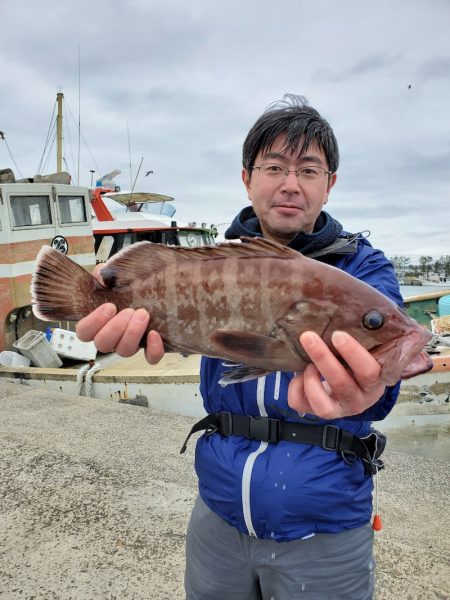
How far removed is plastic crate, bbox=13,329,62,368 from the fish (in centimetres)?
803

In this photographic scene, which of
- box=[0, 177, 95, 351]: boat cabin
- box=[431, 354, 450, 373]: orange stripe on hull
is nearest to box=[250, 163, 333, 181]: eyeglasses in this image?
box=[431, 354, 450, 373]: orange stripe on hull

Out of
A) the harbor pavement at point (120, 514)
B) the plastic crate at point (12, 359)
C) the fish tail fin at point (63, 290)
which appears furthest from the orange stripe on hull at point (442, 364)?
the plastic crate at point (12, 359)

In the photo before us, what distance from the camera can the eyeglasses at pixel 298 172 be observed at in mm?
2174

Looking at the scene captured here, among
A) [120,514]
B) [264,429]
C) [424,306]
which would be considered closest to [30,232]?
[120,514]

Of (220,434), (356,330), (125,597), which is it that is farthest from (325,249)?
(125,597)

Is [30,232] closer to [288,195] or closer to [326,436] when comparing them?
[288,195]

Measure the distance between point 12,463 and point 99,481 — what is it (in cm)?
113

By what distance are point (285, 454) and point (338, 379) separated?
0.62m

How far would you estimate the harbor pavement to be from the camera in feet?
10.6

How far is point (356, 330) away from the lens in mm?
1703

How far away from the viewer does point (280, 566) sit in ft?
6.33

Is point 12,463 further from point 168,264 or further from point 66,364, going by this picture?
point 66,364

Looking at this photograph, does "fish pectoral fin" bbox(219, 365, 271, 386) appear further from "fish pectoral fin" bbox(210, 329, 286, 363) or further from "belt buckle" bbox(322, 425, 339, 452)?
"belt buckle" bbox(322, 425, 339, 452)

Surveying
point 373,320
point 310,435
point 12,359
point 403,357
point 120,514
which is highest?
point 373,320
